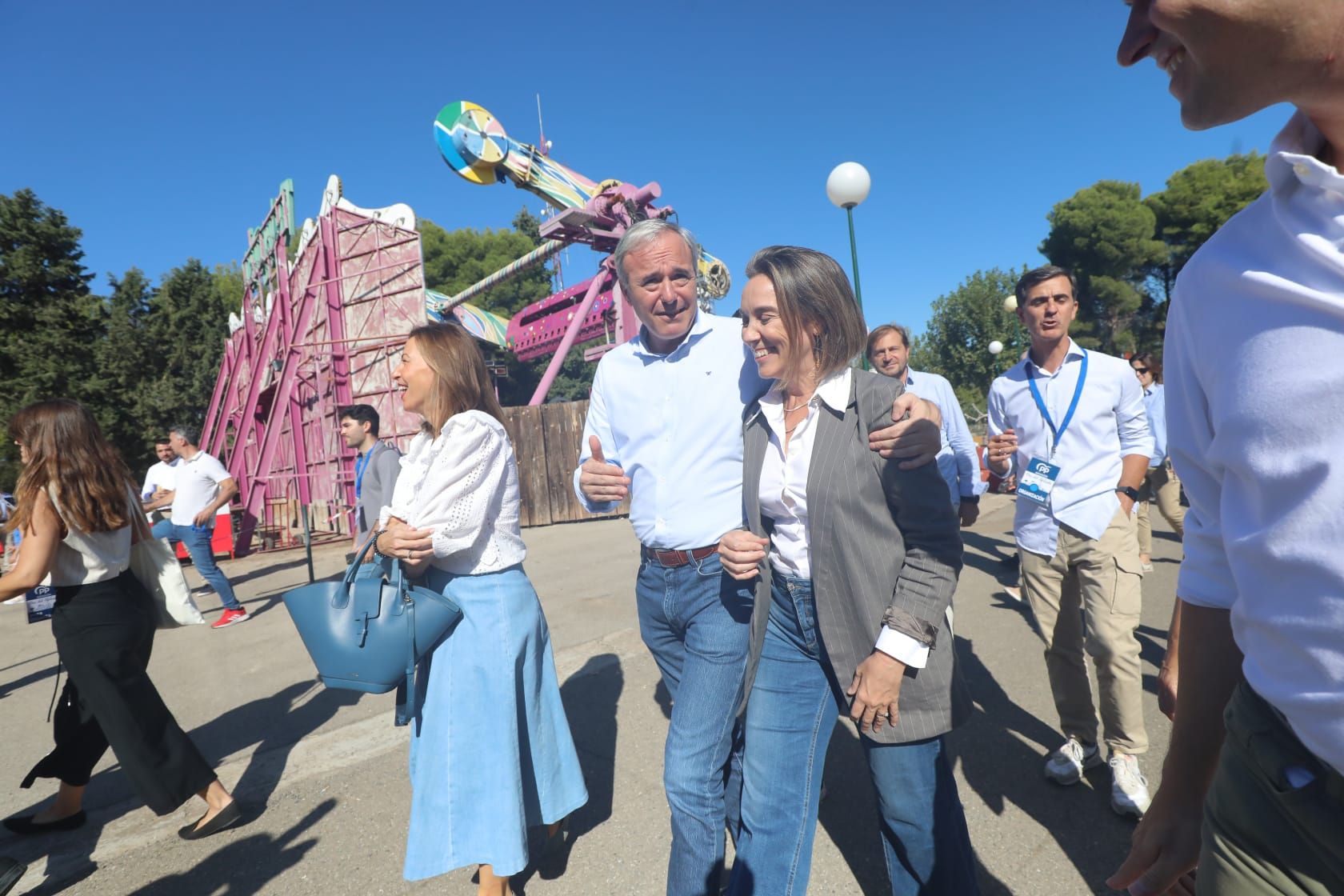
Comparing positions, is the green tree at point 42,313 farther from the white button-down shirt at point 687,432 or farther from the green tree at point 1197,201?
the green tree at point 1197,201

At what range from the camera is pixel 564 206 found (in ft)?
57.0

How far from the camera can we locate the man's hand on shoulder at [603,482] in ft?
7.64

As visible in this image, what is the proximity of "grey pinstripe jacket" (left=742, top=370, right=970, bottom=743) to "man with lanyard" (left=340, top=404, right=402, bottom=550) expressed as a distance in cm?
345

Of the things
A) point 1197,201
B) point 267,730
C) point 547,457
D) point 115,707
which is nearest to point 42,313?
point 547,457

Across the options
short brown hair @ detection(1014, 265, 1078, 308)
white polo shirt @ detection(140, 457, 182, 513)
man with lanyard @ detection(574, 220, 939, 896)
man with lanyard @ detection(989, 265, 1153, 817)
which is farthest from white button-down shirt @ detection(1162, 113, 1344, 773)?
white polo shirt @ detection(140, 457, 182, 513)

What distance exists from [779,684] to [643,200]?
48.0 ft

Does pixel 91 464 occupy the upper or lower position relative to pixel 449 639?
upper

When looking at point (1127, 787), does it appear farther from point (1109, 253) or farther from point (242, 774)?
point (1109, 253)

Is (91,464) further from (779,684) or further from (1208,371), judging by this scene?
(1208,371)

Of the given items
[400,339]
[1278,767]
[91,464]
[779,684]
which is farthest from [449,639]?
[400,339]

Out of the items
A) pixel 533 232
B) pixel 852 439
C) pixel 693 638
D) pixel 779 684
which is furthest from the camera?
pixel 533 232

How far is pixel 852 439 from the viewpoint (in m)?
1.78

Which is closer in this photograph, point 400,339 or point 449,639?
point 449,639

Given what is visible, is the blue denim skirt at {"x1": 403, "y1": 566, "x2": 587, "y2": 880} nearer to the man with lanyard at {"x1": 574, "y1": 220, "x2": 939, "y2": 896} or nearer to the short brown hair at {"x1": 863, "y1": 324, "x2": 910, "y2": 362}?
the man with lanyard at {"x1": 574, "y1": 220, "x2": 939, "y2": 896}
